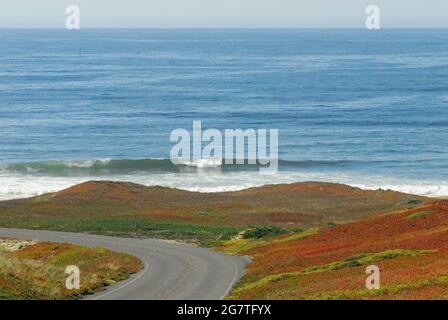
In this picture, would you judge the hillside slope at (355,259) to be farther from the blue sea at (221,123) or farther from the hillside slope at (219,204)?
the blue sea at (221,123)

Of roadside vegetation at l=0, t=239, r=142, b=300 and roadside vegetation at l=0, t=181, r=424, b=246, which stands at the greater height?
roadside vegetation at l=0, t=239, r=142, b=300

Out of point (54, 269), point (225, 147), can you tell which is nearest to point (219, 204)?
point (54, 269)

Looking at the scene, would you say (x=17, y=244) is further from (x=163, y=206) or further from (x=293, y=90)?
(x=293, y=90)

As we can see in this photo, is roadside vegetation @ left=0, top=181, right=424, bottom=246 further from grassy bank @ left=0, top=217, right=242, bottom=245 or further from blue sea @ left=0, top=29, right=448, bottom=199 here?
blue sea @ left=0, top=29, right=448, bottom=199

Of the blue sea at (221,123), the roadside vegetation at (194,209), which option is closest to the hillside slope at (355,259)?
the roadside vegetation at (194,209)

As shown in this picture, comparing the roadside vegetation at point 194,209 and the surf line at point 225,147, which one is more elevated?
the roadside vegetation at point 194,209

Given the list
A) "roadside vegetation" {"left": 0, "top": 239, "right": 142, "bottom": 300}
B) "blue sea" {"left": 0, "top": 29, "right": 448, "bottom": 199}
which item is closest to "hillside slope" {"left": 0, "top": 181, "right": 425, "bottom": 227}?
"blue sea" {"left": 0, "top": 29, "right": 448, "bottom": 199}

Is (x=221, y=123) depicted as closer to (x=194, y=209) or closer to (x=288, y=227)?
(x=194, y=209)

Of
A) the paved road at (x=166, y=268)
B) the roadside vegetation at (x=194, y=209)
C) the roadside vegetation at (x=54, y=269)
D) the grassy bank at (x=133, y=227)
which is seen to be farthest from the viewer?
the roadside vegetation at (x=194, y=209)

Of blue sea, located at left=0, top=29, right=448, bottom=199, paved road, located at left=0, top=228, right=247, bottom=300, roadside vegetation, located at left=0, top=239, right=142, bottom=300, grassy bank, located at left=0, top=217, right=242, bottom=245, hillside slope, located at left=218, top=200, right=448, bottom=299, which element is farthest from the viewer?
blue sea, located at left=0, top=29, right=448, bottom=199
